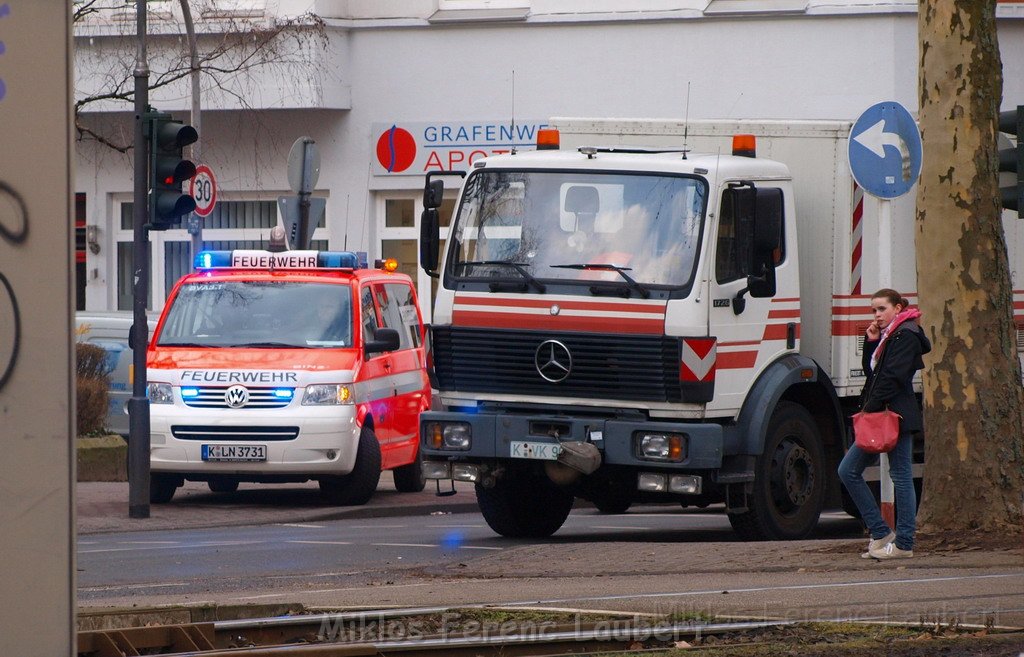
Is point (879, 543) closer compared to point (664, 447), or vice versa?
point (879, 543)

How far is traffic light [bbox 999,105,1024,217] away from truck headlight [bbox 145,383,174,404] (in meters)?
7.62

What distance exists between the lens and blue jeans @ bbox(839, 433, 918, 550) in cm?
1126

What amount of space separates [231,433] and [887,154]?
6642 millimetres

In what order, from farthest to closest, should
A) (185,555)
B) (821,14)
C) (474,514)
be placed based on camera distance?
(821,14)
(474,514)
(185,555)

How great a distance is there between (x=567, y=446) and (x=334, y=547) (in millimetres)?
2104

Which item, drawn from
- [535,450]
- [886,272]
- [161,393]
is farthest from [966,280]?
[161,393]

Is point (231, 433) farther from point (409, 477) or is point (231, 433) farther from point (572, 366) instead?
point (572, 366)

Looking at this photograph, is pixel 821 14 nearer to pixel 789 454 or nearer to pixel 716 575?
pixel 789 454

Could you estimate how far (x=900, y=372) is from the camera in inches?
436

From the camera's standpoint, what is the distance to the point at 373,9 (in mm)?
26031

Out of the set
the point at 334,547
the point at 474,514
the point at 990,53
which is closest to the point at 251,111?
the point at 474,514

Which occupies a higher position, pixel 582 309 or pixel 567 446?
pixel 582 309

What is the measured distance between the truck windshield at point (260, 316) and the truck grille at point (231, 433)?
866 millimetres

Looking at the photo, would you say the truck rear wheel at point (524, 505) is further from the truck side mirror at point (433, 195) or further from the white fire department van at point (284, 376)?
the white fire department van at point (284, 376)
